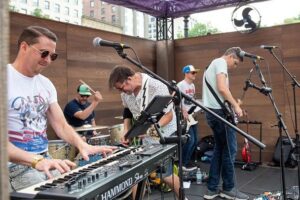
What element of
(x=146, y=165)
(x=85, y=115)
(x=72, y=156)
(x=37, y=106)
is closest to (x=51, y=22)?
(x=85, y=115)

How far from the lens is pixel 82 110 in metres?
4.77

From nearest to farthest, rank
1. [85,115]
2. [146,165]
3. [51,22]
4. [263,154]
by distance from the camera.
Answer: [146,165], [85,115], [51,22], [263,154]

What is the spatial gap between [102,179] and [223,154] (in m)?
2.80

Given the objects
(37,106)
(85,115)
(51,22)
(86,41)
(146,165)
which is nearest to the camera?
(146,165)

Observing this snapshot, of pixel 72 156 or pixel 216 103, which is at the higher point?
pixel 216 103

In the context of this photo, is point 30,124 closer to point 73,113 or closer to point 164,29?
point 73,113

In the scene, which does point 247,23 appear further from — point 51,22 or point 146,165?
point 146,165

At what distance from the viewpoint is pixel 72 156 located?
3.77 meters

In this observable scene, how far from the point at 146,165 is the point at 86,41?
14.5 feet

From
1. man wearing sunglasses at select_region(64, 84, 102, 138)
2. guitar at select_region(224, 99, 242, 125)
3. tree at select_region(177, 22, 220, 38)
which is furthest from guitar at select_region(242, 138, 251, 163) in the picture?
man wearing sunglasses at select_region(64, 84, 102, 138)

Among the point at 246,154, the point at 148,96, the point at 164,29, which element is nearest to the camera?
the point at 148,96

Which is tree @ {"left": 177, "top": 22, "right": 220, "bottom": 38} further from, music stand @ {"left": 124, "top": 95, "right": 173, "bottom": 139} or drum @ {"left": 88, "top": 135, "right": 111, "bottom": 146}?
music stand @ {"left": 124, "top": 95, "right": 173, "bottom": 139}

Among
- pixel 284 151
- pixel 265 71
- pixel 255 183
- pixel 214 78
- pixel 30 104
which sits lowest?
pixel 255 183

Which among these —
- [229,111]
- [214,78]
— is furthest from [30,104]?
[214,78]
